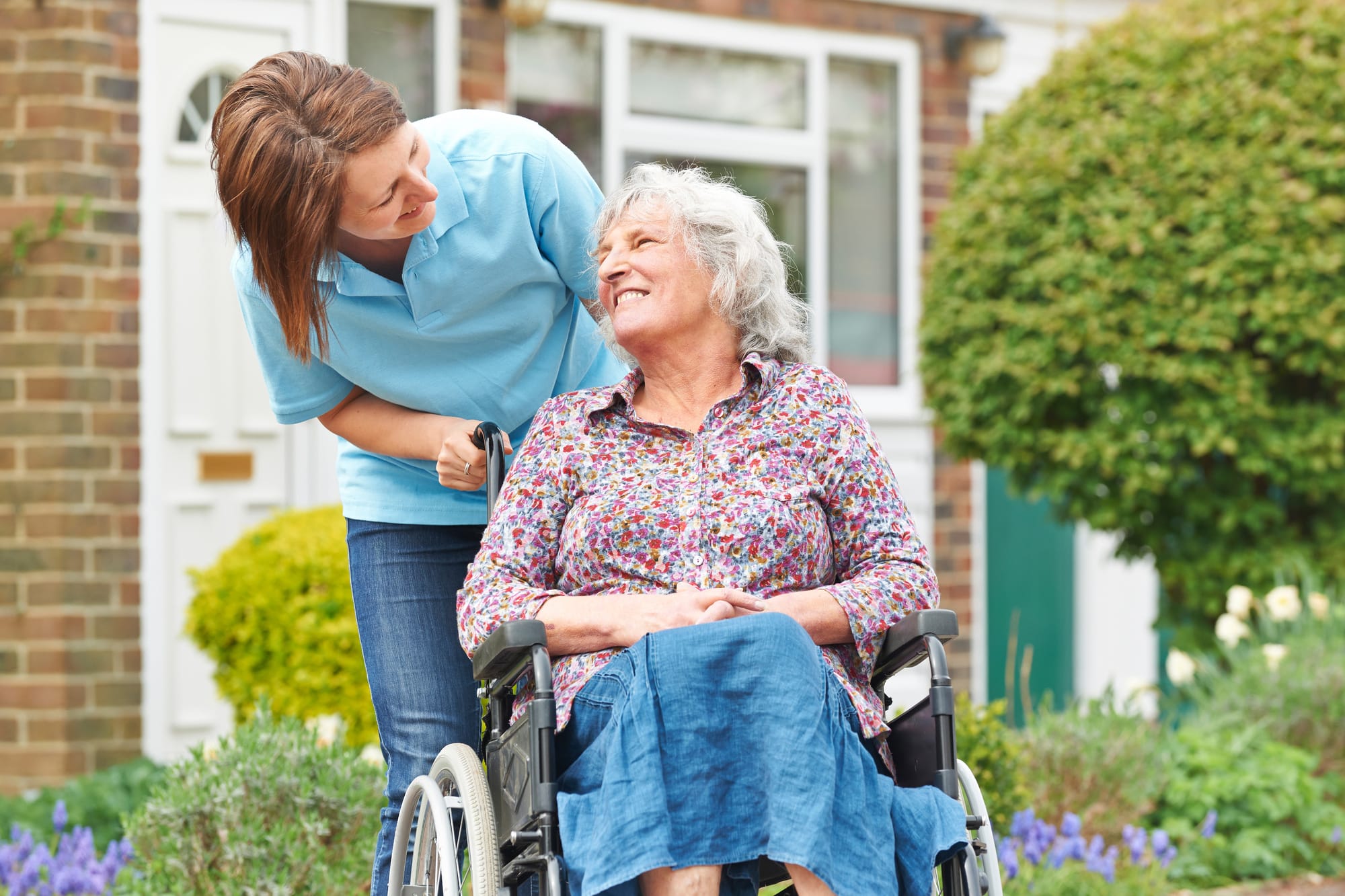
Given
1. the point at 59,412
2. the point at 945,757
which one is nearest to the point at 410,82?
the point at 59,412

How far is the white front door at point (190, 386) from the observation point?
5.43 m

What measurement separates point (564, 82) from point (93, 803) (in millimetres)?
3393

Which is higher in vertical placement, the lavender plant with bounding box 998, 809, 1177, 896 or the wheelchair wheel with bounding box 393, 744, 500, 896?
the wheelchair wheel with bounding box 393, 744, 500, 896

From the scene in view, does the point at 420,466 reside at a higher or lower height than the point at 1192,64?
lower

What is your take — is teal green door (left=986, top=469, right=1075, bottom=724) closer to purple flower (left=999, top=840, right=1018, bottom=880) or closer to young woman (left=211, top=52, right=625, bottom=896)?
purple flower (left=999, top=840, right=1018, bottom=880)

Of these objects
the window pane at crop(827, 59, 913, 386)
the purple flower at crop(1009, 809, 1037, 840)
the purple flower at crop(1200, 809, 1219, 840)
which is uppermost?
the window pane at crop(827, 59, 913, 386)

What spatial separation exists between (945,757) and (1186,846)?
2393 mm

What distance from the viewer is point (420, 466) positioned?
2.76 m

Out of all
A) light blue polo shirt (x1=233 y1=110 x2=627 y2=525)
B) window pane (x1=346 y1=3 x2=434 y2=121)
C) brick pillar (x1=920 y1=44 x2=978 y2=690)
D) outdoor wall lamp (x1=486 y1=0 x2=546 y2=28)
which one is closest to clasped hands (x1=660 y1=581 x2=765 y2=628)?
light blue polo shirt (x1=233 y1=110 x2=627 y2=525)

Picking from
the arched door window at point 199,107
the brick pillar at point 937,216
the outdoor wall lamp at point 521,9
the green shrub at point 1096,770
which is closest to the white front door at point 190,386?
the arched door window at point 199,107

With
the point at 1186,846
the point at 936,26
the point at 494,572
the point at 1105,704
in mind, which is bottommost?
the point at 1186,846

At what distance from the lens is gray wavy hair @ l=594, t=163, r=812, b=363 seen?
2625 mm

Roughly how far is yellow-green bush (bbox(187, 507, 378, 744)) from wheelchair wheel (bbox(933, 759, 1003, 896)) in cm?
279

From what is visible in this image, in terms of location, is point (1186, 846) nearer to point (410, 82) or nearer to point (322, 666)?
point (322, 666)
